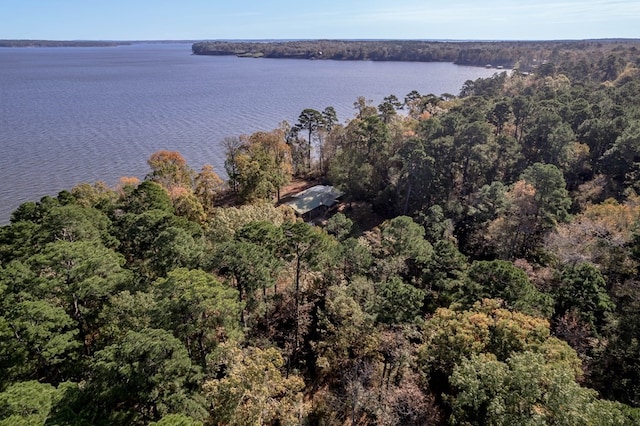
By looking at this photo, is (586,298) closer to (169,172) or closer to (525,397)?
(525,397)

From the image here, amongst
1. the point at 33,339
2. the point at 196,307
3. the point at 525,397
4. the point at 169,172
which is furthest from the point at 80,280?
the point at 169,172

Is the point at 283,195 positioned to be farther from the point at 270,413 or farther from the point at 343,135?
the point at 270,413

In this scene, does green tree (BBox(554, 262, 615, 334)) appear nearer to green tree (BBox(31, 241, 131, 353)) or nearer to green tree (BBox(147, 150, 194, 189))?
green tree (BBox(31, 241, 131, 353))

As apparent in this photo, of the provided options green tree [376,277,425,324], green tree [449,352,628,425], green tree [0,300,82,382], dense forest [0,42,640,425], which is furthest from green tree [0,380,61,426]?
green tree [449,352,628,425]

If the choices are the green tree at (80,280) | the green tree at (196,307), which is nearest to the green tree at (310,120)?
the green tree at (80,280)

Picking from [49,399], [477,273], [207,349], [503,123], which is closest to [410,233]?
[477,273]

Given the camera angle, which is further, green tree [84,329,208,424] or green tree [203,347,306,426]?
green tree [203,347,306,426]

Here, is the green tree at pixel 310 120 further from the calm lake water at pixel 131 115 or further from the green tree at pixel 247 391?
the green tree at pixel 247 391

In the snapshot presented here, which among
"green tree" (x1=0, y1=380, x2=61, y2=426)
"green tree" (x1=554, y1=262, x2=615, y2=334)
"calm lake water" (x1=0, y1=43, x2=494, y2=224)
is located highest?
"green tree" (x1=0, y1=380, x2=61, y2=426)
